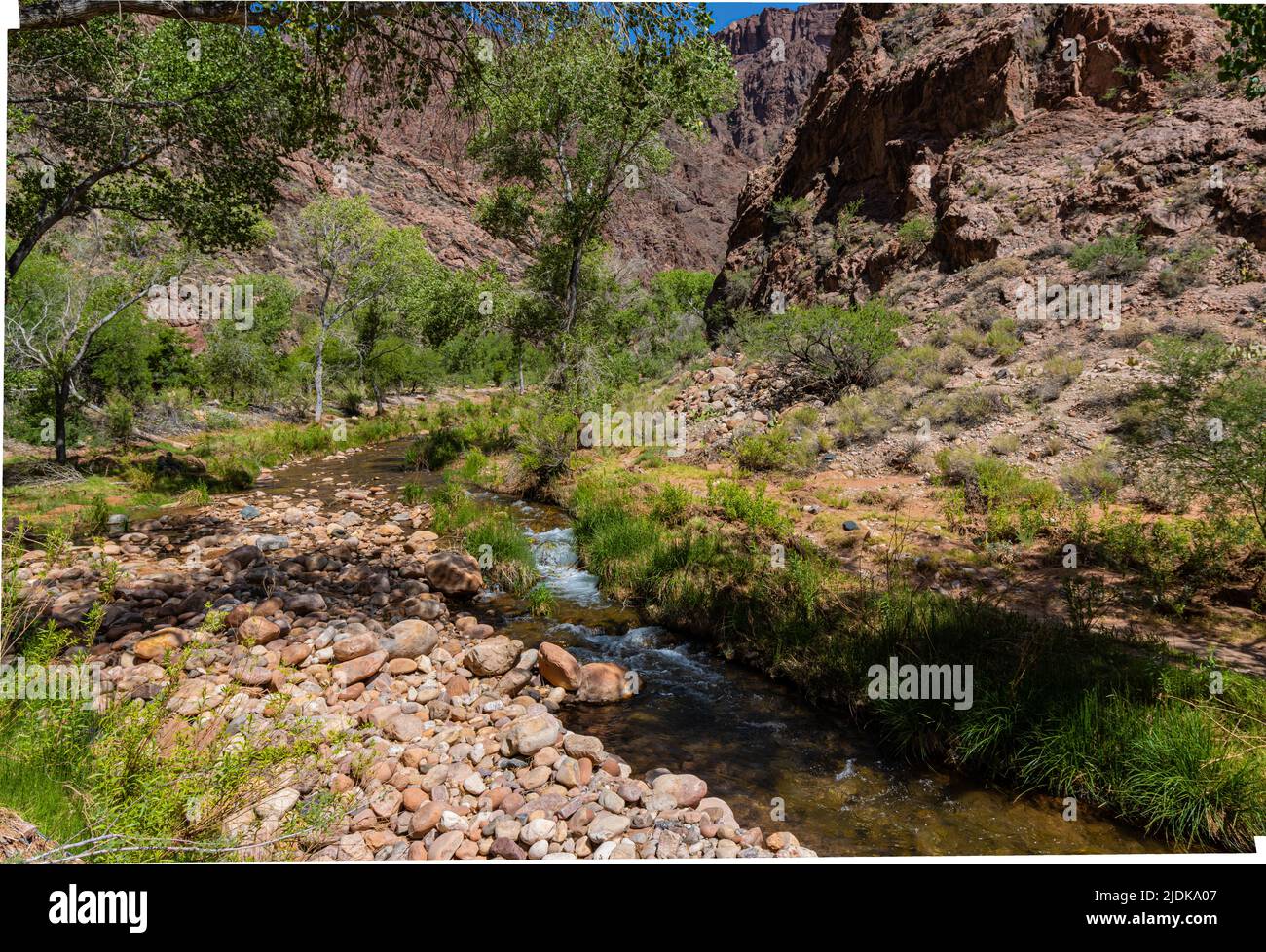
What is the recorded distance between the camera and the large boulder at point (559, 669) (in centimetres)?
541

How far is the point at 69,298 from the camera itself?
38.4 feet

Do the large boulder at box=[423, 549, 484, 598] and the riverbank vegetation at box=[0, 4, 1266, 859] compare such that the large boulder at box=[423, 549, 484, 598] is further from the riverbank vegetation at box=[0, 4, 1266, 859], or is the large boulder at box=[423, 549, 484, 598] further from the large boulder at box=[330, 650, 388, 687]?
the large boulder at box=[330, 650, 388, 687]

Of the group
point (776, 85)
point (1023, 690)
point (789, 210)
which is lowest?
point (1023, 690)

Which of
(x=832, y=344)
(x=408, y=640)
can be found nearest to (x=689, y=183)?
(x=832, y=344)

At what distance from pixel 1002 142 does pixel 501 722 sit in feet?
96.7

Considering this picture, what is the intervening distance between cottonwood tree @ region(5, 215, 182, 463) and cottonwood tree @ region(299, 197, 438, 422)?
9.13 m

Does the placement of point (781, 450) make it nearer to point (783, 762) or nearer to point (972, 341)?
point (972, 341)

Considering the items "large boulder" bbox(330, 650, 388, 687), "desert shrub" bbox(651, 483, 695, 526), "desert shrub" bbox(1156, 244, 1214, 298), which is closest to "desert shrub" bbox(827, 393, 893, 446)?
"desert shrub" bbox(651, 483, 695, 526)

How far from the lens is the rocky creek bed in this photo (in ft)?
11.0
